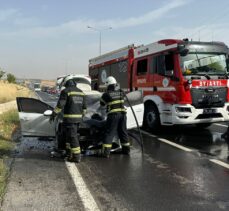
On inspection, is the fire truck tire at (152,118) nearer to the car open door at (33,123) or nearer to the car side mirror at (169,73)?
the car side mirror at (169,73)

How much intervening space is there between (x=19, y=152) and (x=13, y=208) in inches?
159

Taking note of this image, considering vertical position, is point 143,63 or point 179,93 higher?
point 143,63

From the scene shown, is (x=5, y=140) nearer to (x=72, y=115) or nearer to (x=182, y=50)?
(x=72, y=115)

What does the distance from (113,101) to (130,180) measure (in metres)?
2.32

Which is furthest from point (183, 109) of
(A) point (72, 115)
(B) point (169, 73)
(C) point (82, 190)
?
(C) point (82, 190)

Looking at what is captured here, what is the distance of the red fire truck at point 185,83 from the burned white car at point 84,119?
5.06ft

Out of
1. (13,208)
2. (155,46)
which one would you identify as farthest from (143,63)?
(13,208)

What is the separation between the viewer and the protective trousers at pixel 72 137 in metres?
7.73

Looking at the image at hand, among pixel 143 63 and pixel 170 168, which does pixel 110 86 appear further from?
pixel 143 63

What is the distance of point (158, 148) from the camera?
934 cm

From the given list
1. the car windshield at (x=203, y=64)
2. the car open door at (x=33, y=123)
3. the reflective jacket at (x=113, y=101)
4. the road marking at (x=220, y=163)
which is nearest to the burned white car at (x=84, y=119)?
the car open door at (x=33, y=123)

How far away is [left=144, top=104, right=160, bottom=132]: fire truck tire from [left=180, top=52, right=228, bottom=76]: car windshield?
5.69 feet

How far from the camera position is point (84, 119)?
8.62m

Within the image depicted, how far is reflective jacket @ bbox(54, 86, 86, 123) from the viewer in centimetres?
780
